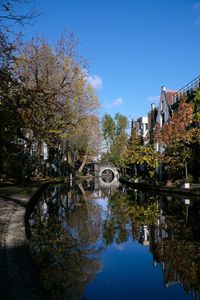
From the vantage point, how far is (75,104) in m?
42.2

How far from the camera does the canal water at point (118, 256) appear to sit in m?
8.03

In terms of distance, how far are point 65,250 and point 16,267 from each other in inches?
129

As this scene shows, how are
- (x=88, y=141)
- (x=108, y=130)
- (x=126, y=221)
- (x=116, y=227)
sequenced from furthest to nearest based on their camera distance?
(x=108, y=130), (x=88, y=141), (x=126, y=221), (x=116, y=227)

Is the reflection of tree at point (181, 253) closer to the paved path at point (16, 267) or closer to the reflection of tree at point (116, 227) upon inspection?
the reflection of tree at point (116, 227)

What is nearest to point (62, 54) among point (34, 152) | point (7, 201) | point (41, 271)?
point (34, 152)

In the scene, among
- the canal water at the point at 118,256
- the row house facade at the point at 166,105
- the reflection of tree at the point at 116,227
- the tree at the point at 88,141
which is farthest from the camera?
the tree at the point at 88,141

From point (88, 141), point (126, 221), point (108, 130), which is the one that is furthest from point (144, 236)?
point (108, 130)

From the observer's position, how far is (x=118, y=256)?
35.8ft

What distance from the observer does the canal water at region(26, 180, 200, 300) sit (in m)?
8.03

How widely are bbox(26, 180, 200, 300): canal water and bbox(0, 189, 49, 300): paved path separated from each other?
0.48m

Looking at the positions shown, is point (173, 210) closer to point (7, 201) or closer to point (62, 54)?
point (7, 201)

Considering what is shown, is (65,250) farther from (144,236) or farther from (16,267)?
(144,236)

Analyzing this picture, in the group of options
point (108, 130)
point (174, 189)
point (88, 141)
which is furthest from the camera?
point (108, 130)

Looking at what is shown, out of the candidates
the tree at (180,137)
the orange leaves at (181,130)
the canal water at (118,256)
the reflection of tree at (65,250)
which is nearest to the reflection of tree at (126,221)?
the canal water at (118,256)
